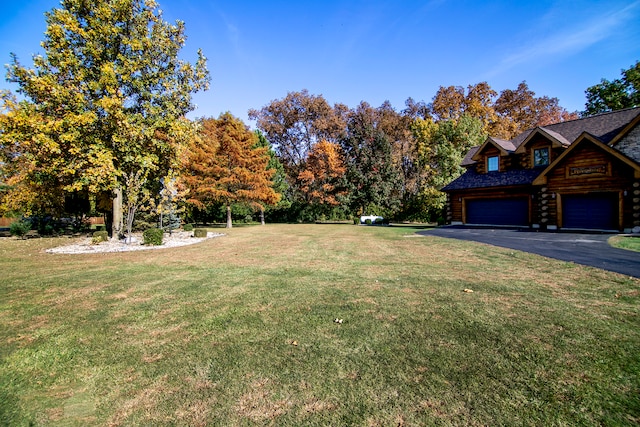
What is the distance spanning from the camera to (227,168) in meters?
29.5

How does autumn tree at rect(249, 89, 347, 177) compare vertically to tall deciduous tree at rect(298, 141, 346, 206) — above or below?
above

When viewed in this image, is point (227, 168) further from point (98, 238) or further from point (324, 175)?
point (98, 238)

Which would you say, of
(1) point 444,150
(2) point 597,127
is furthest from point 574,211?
(1) point 444,150

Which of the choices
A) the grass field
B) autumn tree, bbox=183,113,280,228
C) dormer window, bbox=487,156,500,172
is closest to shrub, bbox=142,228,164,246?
the grass field

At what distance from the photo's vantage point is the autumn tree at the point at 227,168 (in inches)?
1127

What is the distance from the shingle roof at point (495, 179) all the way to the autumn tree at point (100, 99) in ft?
69.4

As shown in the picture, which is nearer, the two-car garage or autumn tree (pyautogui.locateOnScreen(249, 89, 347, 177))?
the two-car garage

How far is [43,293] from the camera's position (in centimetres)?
672

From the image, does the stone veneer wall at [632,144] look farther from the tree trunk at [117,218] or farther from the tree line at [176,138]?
the tree trunk at [117,218]

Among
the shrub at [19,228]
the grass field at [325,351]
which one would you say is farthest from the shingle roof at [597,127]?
the shrub at [19,228]

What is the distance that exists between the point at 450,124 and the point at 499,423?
3659cm

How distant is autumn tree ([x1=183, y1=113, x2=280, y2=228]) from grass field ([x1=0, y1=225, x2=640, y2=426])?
21.9 meters

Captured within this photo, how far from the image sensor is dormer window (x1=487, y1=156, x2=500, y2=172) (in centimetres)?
2570

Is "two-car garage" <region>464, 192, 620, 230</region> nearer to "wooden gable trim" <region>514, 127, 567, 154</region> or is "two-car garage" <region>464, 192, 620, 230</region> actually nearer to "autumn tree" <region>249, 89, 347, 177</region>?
"wooden gable trim" <region>514, 127, 567, 154</region>
